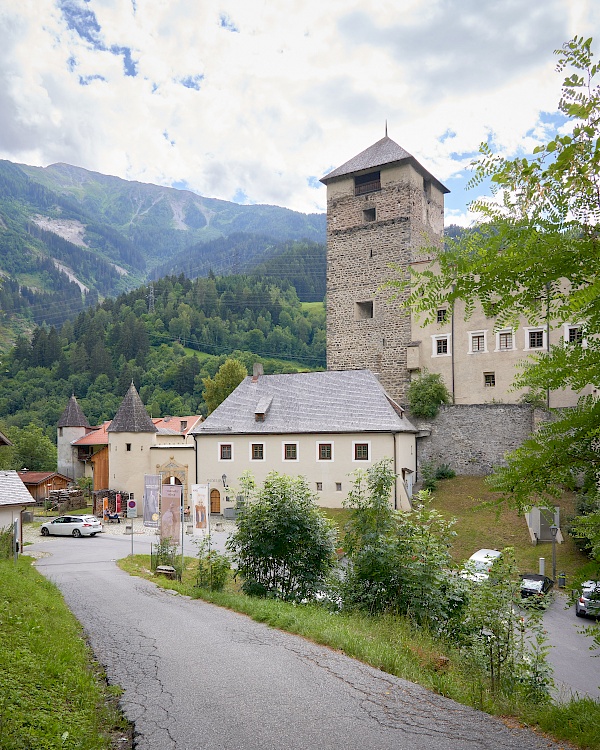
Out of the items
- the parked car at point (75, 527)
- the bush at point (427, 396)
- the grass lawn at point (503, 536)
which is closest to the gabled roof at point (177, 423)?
the parked car at point (75, 527)

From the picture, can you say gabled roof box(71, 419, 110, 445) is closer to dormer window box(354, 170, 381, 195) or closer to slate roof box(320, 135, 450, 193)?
slate roof box(320, 135, 450, 193)

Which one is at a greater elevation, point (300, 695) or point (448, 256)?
point (448, 256)

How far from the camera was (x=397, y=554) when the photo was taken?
11.3 metres

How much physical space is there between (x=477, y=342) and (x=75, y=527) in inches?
994

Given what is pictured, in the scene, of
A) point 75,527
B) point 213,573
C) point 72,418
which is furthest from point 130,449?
point 213,573

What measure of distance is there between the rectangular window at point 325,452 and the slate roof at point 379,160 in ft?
64.1

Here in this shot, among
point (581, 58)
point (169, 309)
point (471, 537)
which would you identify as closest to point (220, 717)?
point (581, 58)

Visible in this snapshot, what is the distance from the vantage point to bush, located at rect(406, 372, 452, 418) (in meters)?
34.4

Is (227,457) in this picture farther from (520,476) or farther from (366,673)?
(520,476)

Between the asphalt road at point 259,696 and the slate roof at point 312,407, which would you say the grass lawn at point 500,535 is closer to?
the slate roof at point 312,407

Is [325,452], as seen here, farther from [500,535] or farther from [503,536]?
[503,536]

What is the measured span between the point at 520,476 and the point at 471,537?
79.4 ft

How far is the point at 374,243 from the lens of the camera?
39906 mm

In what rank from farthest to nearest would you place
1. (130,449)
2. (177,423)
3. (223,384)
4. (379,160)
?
(177,423)
(223,384)
(130,449)
(379,160)
